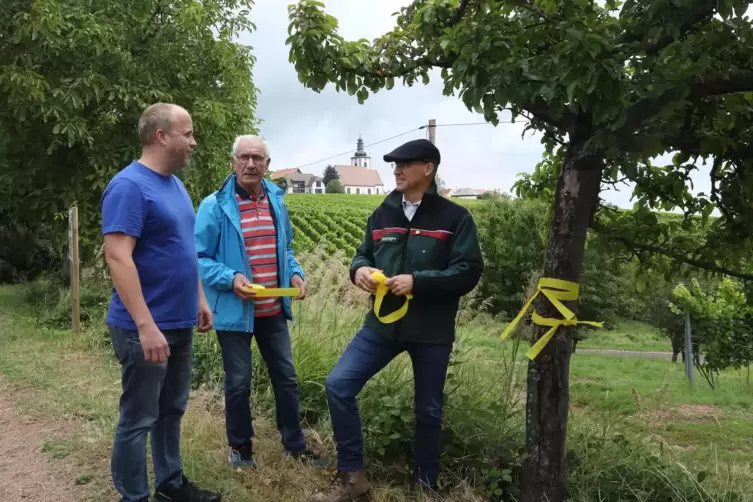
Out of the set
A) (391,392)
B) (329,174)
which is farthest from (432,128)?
(329,174)

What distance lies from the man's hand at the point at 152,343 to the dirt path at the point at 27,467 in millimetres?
1407

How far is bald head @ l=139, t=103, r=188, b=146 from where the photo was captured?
2982 mm

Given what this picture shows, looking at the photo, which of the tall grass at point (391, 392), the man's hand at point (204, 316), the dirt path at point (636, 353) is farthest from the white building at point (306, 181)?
the man's hand at point (204, 316)

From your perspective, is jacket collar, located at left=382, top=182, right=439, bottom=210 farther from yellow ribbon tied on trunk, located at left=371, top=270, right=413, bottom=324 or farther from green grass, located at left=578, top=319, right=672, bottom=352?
green grass, located at left=578, top=319, right=672, bottom=352

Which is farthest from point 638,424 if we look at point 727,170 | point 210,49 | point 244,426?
point 210,49

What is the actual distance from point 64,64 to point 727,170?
9735mm

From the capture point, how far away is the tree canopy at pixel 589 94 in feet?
8.21

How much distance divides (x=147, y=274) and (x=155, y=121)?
28.0 inches

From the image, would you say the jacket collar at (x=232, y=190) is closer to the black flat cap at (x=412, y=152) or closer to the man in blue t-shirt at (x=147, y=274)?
the man in blue t-shirt at (x=147, y=274)

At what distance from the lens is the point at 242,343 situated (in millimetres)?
3834

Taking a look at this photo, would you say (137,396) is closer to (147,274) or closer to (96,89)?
(147,274)

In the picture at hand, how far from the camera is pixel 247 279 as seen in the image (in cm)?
375

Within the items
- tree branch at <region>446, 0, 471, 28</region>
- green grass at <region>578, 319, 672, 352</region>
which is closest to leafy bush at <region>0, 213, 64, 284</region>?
tree branch at <region>446, 0, 471, 28</region>

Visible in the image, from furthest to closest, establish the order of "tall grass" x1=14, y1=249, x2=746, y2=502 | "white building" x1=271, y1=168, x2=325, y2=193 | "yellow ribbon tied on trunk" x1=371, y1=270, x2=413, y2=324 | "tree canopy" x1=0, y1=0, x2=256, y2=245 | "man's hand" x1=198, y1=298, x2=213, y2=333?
"white building" x1=271, y1=168, x2=325, y2=193, "tree canopy" x1=0, y1=0, x2=256, y2=245, "tall grass" x1=14, y1=249, x2=746, y2=502, "man's hand" x1=198, y1=298, x2=213, y2=333, "yellow ribbon tied on trunk" x1=371, y1=270, x2=413, y2=324
